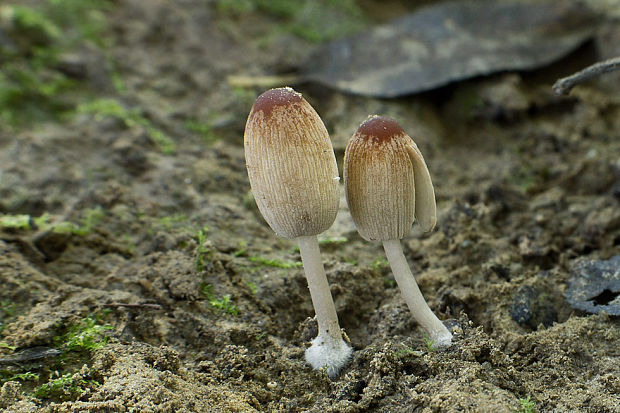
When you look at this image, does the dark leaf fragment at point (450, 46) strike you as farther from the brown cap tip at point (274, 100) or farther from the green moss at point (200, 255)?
the brown cap tip at point (274, 100)

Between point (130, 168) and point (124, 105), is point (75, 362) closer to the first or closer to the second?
point (130, 168)

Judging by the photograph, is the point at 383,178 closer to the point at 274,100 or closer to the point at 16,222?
the point at 274,100

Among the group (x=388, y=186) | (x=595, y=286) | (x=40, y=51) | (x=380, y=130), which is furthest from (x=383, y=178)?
(x=40, y=51)

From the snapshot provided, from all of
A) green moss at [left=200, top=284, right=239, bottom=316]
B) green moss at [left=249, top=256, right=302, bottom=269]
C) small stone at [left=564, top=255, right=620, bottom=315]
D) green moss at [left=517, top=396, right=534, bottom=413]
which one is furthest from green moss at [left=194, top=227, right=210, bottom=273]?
small stone at [left=564, top=255, right=620, bottom=315]

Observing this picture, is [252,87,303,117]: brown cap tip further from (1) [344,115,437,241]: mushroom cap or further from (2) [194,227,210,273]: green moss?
(2) [194,227,210,273]: green moss

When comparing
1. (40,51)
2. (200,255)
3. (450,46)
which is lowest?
(200,255)

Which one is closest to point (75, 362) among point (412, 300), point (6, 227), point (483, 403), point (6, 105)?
point (6, 227)

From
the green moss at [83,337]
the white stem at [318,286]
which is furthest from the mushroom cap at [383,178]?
the green moss at [83,337]
